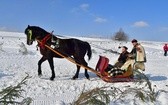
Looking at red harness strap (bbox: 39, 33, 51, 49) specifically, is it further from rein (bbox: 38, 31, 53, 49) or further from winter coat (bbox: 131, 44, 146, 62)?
winter coat (bbox: 131, 44, 146, 62)

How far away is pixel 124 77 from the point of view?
11.5 metres

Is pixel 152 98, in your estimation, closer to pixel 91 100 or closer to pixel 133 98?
pixel 133 98

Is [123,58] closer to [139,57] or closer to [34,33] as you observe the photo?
[139,57]

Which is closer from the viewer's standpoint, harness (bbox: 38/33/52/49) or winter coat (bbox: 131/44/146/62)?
winter coat (bbox: 131/44/146/62)

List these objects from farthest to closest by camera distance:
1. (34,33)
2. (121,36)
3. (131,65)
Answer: (121,36) → (34,33) → (131,65)

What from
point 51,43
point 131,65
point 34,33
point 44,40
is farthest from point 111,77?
point 34,33

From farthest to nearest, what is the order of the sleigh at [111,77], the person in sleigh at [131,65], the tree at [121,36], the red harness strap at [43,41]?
the tree at [121,36], the red harness strap at [43,41], the person in sleigh at [131,65], the sleigh at [111,77]

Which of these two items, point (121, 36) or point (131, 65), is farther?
point (121, 36)

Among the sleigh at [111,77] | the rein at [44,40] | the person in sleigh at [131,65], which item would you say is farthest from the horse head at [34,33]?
the person in sleigh at [131,65]

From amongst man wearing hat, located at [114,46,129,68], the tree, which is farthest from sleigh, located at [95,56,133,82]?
the tree

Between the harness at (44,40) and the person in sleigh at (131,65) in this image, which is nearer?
the person in sleigh at (131,65)

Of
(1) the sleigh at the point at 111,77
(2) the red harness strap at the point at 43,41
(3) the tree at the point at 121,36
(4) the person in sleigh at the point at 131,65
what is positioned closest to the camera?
(1) the sleigh at the point at 111,77

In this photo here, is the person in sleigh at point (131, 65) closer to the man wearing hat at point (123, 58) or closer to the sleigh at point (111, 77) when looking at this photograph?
the sleigh at point (111, 77)

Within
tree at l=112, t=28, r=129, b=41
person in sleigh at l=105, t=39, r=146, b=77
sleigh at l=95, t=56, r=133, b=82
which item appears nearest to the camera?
sleigh at l=95, t=56, r=133, b=82
